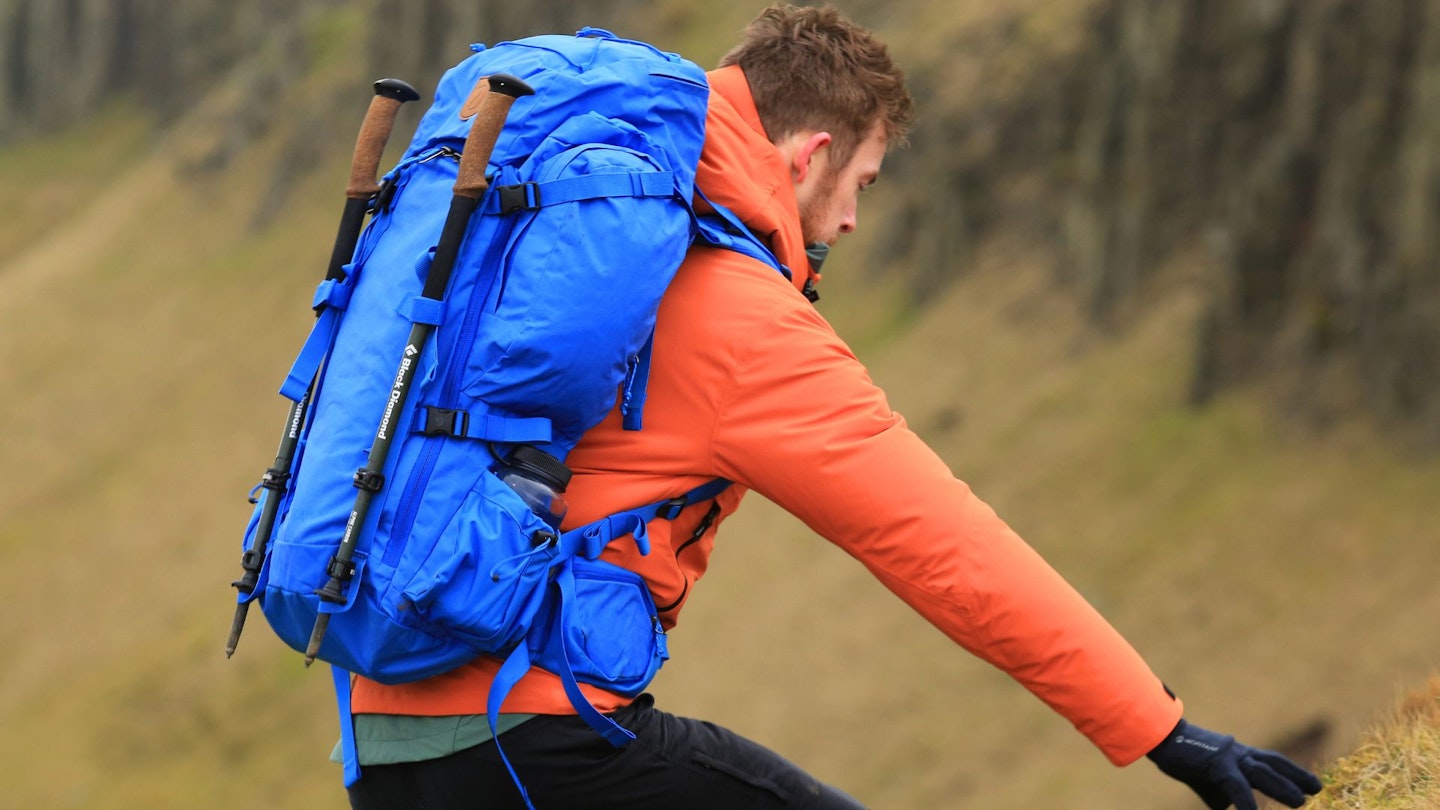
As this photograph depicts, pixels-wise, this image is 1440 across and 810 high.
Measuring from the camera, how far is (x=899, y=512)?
104 inches

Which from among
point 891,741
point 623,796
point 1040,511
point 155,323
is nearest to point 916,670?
point 891,741

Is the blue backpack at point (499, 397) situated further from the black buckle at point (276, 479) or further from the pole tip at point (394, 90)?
the pole tip at point (394, 90)

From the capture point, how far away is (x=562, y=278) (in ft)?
8.33

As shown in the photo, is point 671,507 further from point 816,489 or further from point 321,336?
point 321,336

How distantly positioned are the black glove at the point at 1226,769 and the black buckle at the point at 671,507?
91 centimetres

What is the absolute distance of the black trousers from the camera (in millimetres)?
2668

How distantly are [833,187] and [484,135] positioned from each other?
2.46 ft

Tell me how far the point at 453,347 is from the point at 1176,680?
1331 centimetres

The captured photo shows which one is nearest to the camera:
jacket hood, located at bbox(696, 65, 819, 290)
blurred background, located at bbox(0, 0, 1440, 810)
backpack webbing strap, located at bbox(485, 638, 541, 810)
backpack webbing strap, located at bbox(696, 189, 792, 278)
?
backpack webbing strap, located at bbox(485, 638, 541, 810)

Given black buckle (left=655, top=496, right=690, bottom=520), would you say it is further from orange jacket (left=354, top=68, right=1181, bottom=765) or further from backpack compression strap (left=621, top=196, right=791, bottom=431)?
backpack compression strap (left=621, top=196, right=791, bottom=431)

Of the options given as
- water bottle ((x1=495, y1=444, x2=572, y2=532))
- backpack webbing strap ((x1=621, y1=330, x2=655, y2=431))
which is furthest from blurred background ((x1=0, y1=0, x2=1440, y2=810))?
water bottle ((x1=495, y1=444, x2=572, y2=532))

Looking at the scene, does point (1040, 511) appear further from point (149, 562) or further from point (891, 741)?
point (149, 562)

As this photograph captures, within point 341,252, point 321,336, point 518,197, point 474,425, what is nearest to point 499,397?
point 474,425

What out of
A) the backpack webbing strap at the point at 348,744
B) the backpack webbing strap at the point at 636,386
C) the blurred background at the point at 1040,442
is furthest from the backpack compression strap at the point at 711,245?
the blurred background at the point at 1040,442
